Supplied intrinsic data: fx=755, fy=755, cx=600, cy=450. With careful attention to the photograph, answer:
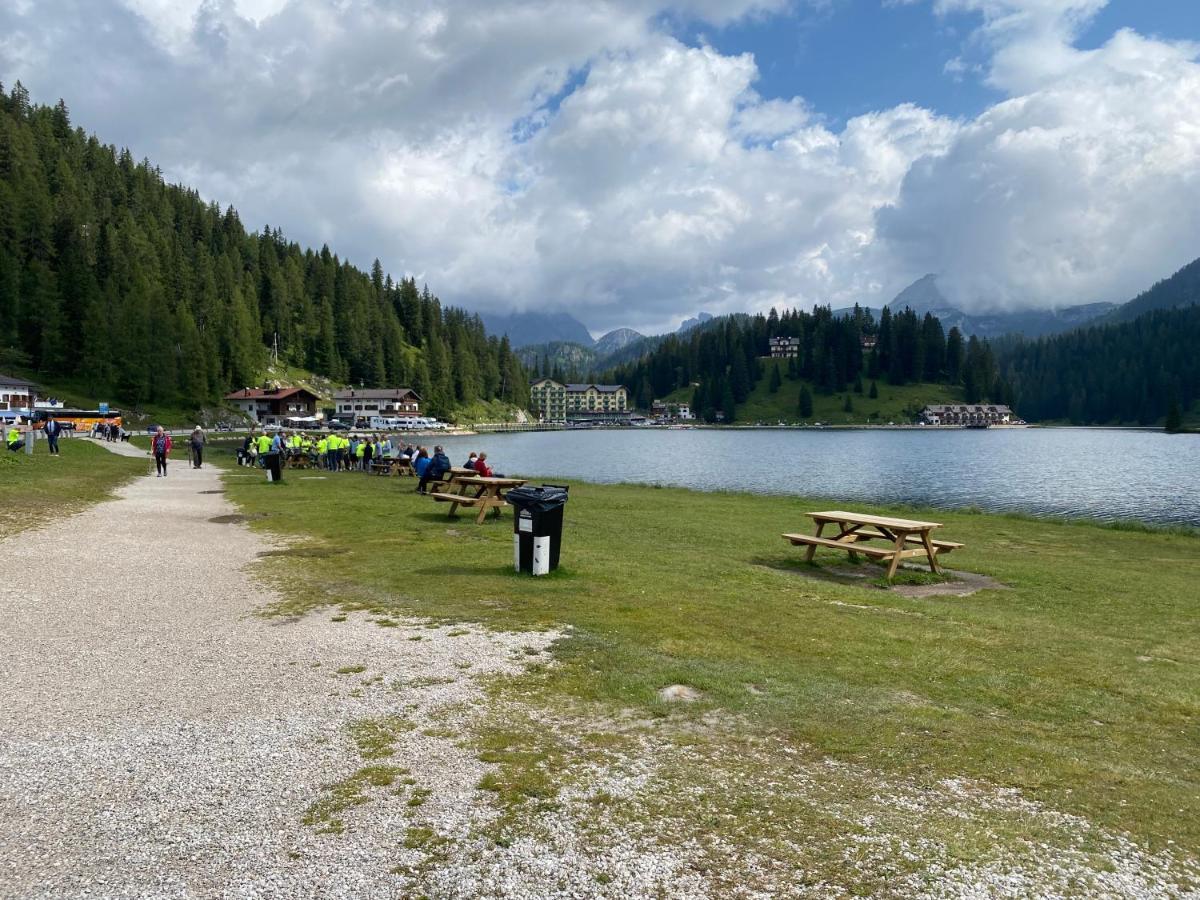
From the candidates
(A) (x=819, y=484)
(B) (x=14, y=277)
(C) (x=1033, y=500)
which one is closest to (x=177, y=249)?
(B) (x=14, y=277)

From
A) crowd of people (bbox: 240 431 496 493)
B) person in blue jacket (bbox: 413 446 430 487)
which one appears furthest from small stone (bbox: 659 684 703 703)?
crowd of people (bbox: 240 431 496 493)

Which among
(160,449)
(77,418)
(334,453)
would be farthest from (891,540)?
(77,418)

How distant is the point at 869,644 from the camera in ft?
31.7

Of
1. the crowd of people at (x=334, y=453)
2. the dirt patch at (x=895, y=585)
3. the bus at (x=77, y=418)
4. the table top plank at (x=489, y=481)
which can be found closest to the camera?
the dirt patch at (x=895, y=585)

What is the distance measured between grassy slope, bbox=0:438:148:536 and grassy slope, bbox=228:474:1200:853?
20.7 ft

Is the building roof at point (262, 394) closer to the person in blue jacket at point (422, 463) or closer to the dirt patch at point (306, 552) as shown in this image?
the person in blue jacket at point (422, 463)

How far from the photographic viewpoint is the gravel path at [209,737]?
4.41m

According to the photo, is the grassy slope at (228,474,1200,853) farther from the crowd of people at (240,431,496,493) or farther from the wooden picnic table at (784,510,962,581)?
the crowd of people at (240,431,496,493)

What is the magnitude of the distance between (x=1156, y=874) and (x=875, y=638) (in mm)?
5546

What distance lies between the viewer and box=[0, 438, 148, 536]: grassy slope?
20297 millimetres

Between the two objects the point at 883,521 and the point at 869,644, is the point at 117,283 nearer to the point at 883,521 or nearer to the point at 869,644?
the point at 883,521

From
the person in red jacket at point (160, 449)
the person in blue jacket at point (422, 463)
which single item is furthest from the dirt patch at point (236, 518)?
the person in red jacket at point (160, 449)

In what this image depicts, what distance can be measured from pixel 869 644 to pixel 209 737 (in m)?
7.50

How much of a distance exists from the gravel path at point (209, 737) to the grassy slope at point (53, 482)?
9981mm
